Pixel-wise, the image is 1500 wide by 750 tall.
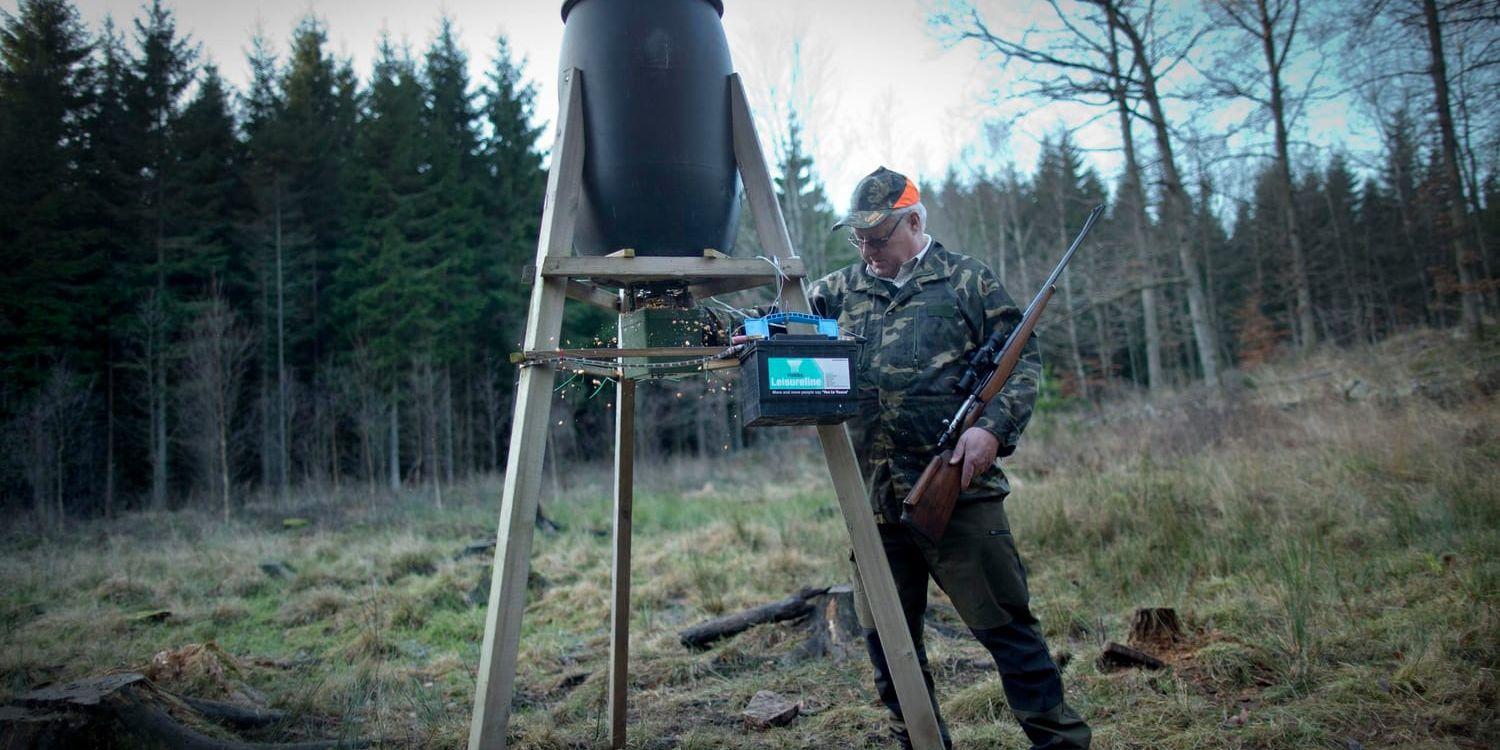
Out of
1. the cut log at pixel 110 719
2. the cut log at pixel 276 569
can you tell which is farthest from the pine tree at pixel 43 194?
the cut log at pixel 276 569

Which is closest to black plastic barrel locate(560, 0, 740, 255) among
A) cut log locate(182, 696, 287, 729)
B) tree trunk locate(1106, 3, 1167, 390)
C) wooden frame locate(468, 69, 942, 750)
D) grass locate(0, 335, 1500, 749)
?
wooden frame locate(468, 69, 942, 750)

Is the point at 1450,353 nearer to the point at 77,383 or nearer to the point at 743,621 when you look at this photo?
Answer: the point at 743,621

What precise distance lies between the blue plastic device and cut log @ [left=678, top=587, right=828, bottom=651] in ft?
9.39

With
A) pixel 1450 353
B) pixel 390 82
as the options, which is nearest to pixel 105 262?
pixel 390 82

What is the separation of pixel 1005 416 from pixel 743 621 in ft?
9.77

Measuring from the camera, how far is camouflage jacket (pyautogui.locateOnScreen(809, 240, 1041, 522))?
8.59 ft

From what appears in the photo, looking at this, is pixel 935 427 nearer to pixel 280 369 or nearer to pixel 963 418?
pixel 963 418

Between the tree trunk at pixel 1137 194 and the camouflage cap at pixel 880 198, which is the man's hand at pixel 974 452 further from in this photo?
the tree trunk at pixel 1137 194

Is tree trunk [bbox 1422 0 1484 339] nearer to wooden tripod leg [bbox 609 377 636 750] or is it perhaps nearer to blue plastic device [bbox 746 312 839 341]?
blue plastic device [bbox 746 312 839 341]

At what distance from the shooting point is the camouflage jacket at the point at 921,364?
2.62 meters

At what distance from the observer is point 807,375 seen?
2287 mm

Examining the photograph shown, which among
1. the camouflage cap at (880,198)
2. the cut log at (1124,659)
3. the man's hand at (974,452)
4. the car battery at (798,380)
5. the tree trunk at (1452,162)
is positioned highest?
the tree trunk at (1452,162)

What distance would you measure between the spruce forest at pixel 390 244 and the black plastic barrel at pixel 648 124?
20.6ft

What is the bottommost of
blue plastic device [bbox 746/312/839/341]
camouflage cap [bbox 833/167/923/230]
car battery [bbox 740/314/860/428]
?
car battery [bbox 740/314/860/428]
